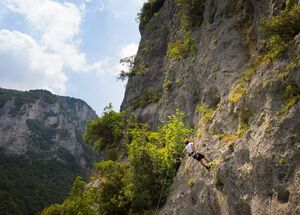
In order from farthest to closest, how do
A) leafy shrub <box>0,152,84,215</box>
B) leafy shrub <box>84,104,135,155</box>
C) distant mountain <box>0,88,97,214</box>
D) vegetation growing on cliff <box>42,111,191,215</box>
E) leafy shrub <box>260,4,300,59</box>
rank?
distant mountain <box>0,88,97,214</box>
leafy shrub <box>0,152,84,215</box>
leafy shrub <box>84,104,135,155</box>
vegetation growing on cliff <box>42,111,191,215</box>
leafy shrub <box>260,4,300,59</box>

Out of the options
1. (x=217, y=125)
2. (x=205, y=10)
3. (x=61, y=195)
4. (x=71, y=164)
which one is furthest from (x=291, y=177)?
(x=71, y=164)

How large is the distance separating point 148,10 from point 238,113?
26245 millimetres

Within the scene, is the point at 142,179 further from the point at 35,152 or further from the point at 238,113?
the point at 35,152

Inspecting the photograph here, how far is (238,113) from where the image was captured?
14031mm

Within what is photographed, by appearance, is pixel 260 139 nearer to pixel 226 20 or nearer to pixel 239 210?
pixel 239 210

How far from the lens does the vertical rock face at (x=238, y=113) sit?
10.5 meters

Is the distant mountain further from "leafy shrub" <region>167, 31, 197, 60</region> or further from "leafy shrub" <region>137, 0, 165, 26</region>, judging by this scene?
"leafy shrub" <region>167, 31, 197, 60</region>

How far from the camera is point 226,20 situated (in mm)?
20094

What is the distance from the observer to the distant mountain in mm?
95688

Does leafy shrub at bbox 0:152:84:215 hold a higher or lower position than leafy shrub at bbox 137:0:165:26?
lower

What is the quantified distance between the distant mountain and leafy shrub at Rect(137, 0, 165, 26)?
190 ft

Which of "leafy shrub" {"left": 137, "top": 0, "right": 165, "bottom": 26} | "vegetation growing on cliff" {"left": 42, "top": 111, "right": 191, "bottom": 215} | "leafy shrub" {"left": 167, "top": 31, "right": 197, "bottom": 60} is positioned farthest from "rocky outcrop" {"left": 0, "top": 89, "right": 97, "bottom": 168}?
"vegetation growing on cliff" {"left": 42, "top": 111, "right": 191, "bottom": 215}

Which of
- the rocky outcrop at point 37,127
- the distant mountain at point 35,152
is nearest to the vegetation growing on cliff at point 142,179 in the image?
the distant mountain at point 35,152

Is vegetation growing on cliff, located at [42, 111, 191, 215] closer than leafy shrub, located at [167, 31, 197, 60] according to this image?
Yes
